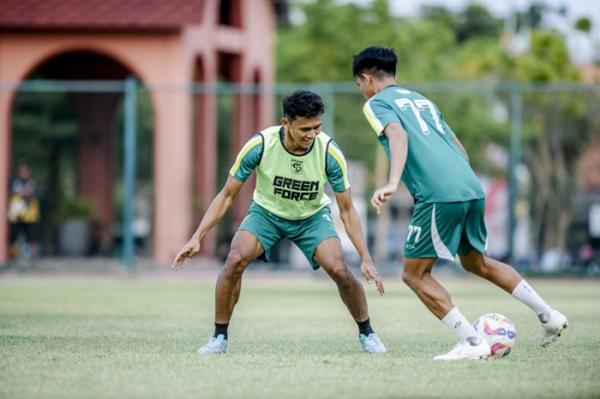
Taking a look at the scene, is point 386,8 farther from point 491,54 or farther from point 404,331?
point 404,331

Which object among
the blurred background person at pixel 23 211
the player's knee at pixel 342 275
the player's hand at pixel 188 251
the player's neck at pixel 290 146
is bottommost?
the blurred background person at pixel 23 211

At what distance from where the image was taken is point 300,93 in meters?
9.03

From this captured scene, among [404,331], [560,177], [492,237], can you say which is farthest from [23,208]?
[404,331]

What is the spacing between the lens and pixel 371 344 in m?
9.35

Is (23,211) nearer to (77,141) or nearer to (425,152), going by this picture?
(77,141)

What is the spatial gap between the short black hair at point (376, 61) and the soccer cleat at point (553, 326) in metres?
2.04

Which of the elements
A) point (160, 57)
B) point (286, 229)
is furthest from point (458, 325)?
point (160, 57)

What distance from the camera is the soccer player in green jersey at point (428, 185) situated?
8.54 m

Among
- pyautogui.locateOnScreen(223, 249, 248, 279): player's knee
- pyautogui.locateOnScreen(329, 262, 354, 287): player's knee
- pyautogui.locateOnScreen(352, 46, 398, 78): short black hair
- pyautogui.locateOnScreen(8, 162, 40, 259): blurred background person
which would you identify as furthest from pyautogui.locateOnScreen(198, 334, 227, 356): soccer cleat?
pyautogui.locateOnScreen(8, 162, 40, 259): blurred background person

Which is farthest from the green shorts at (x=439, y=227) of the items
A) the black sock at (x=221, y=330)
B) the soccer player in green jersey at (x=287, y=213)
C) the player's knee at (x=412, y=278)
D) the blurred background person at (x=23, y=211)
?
the blurred background person at (x=23, y=211)

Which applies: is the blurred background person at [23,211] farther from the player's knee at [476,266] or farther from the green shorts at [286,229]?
the player's knee at [476,266]

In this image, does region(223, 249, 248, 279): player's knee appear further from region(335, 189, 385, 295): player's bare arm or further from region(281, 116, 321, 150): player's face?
region(281, 116, 321, 150): player's face

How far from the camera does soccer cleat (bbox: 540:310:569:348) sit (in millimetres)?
9109

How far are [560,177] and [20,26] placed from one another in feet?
40.4
